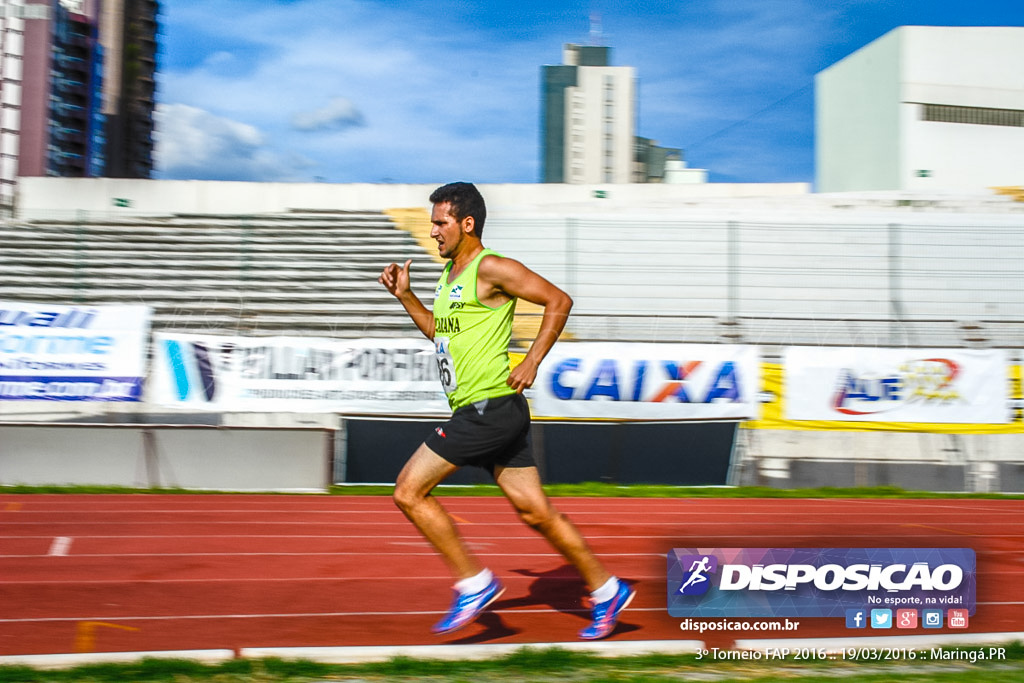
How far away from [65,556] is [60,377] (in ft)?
27.1

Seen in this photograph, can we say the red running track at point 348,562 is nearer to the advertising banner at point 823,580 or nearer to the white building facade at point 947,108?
the advertising banner at point 823,580

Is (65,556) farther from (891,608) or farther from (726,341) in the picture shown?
(726,341)

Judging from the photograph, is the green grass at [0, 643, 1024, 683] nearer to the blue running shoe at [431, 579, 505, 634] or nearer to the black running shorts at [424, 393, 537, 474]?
the blue running shoe at [431, 579, 505, 634]

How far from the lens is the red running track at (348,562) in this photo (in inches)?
187

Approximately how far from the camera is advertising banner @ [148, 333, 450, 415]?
14.2 m

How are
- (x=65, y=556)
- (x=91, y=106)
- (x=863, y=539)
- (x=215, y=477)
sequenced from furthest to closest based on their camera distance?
1. (x=91, y=106)
2. (x=215, y=477)
3. (x=863, y=539)
4. (x=65, y=556)

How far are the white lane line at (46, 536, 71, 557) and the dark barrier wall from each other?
497cm

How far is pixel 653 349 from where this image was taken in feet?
45.2

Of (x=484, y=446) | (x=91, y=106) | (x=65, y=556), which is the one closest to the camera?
(x=484, y=446)

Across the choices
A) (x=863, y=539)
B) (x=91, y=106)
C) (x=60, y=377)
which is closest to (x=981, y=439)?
(x=863, y=539)

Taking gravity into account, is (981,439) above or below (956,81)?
below

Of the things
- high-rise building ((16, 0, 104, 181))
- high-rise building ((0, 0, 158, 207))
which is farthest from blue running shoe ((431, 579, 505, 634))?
high-rise building ((16, 0, 104, 181))

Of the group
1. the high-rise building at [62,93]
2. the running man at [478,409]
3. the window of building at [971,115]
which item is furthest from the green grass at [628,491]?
the high-rise building at [62,93]

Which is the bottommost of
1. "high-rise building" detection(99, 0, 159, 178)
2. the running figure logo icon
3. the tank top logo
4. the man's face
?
the running figure logo icon
